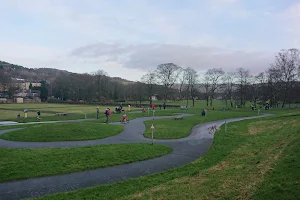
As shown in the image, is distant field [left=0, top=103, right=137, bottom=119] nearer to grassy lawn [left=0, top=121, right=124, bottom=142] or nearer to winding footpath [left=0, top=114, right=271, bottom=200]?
grassy lawn [left=0, top=121, right=124, bottom=142]

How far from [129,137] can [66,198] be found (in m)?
12.2

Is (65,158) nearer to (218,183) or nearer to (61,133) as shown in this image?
(61,133)

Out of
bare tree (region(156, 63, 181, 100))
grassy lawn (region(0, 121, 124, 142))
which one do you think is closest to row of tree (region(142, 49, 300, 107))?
bare tree (region(156, 63, 181, 100))

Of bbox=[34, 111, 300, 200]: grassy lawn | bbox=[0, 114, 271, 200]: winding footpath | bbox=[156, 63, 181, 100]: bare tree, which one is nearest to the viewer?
bbox=[34, 111, 300, 200]: grassy lawn

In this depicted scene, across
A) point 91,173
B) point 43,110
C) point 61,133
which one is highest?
point 43,110

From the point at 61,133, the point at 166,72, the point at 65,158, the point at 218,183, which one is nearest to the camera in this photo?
the point at 218,183

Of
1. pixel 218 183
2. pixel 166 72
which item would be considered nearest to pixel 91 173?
pixel 218 183

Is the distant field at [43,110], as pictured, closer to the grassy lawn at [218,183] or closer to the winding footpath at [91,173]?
the winding footpath at [91,173]

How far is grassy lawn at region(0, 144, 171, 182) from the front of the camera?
1156 cm

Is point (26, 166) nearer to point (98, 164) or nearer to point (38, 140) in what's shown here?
point (98, 164)

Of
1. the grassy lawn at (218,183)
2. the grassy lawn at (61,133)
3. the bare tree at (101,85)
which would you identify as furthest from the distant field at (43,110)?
the bare tree at (101,85)

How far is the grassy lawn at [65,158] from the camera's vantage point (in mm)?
11559

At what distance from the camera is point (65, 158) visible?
528 inches

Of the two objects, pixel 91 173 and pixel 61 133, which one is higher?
pixel 61 133
